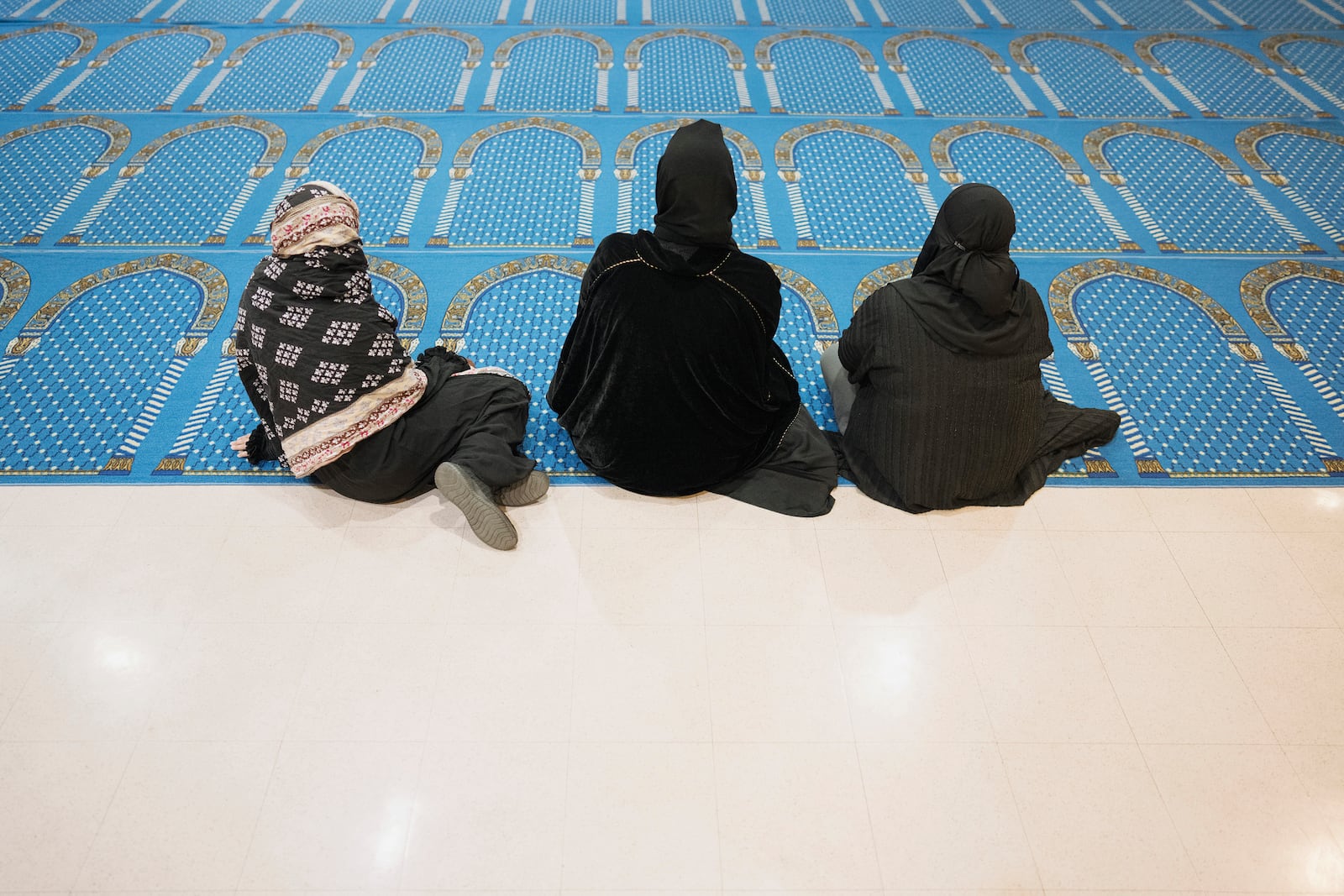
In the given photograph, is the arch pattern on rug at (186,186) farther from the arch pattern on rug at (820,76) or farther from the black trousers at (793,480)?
the arch pattern on rug at (820,76)

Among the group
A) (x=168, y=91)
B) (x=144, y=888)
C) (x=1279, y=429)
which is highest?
(x=168, y=91)

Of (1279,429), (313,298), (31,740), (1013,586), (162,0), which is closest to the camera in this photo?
(31,740)

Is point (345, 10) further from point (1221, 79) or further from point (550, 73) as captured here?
point (1221, 79)

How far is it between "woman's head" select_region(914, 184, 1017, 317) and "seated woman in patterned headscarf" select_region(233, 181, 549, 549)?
1.18 m

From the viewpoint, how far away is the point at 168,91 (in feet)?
12.4

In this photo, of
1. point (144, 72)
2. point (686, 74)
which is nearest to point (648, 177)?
point (686, 74)

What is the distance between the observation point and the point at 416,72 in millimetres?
3967

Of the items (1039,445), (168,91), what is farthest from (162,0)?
(1039,445)

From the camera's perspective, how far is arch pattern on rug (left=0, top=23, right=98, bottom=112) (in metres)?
3.79

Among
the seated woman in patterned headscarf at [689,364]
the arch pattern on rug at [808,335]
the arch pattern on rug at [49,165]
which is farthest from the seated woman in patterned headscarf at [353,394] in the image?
the arch pattern on rug at [49,165]

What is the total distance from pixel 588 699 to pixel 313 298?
1111mm

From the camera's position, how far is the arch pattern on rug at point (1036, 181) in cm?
308

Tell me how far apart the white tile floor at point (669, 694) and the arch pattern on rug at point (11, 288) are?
0.88 metres

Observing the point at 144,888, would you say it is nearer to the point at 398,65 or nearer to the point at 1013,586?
the point at 1013,586
